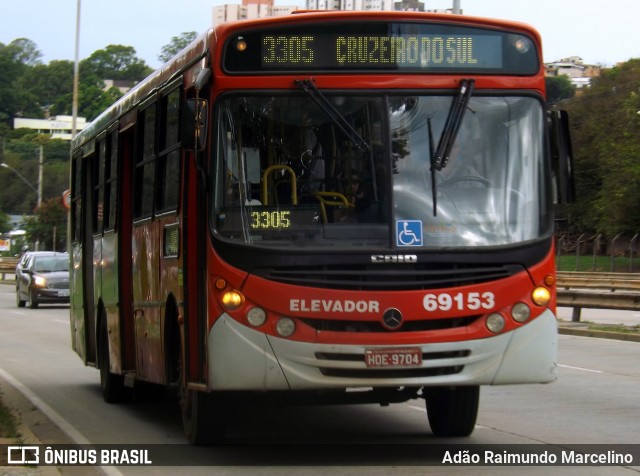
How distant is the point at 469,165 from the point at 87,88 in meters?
135

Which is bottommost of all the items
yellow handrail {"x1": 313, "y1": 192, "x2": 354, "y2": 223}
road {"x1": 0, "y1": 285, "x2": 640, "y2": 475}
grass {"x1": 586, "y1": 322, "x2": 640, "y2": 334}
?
road {"x1": 0, "y1": 285, "x2": 640, "y2": 475}

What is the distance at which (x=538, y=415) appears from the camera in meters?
11.9

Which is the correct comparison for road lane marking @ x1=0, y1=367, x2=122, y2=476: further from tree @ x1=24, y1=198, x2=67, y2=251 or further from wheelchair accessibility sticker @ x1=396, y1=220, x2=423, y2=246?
tree @ x1=24, y1=198, x2=67, y2=251

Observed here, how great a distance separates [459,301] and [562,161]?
1.29 m

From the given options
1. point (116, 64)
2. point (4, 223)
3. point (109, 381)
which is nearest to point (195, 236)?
point (109, 381)

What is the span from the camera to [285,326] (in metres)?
8.43

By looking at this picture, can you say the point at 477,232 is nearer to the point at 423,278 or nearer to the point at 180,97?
the point at 423,278

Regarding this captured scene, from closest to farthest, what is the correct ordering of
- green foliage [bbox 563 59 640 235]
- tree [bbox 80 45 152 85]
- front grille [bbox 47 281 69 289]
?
front grille [bbox 47 281 69 289], green foliage [bbox 563 59 640 235], tree [bbox 80 45 152 85]

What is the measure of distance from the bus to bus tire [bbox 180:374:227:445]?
37 mm

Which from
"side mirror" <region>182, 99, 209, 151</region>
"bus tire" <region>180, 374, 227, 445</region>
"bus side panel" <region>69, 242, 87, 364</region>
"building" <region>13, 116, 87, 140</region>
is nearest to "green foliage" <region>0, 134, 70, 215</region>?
"building" <region>13, 116, 87, 140</region>

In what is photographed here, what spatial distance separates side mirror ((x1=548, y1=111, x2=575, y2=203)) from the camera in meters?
8.91

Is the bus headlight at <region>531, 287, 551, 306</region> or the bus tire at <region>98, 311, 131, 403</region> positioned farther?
the bus tire at <region>98, 311, 131, 403</region>

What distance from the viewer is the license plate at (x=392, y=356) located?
8414mm

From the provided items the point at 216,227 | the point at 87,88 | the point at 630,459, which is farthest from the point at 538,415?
the point at 87,88
